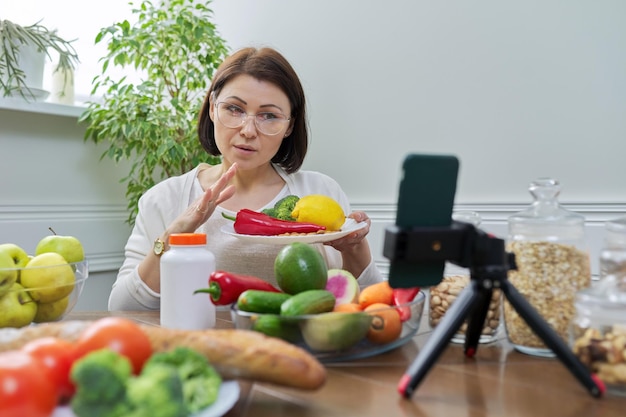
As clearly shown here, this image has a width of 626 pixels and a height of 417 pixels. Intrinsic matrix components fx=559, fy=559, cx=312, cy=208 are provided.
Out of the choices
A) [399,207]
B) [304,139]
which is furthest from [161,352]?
[304,139]

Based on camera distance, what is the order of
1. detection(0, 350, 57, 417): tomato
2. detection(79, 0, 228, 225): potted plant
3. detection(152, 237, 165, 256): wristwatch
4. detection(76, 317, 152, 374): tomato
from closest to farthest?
detection(0, 350, 57, 417): tomato, detection(76, 317, 152, 374): tomato, detection(152, 237, 165, 256): wristwatch, detection(79, 0, 228, 225): potted plant

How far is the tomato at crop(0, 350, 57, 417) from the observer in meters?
0.45

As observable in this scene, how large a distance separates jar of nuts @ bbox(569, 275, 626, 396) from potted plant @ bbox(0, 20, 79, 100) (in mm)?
2249

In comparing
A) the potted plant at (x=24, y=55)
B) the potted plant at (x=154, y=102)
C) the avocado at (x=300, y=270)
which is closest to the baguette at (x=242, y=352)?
the avocado at (x=300, y=270)

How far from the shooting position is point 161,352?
601 millimetres

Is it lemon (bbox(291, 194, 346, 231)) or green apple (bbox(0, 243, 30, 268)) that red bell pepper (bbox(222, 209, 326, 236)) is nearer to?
lemon (bbox(291, 194, 346, 231))

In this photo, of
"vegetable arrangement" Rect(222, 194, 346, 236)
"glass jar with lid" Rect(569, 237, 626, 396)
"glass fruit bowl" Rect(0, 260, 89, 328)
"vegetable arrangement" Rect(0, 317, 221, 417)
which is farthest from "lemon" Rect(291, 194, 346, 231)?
"vegetable arrangement" Rect(0, 317, 221, 417)

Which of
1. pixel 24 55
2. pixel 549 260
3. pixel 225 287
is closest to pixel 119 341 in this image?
pixel 225 287

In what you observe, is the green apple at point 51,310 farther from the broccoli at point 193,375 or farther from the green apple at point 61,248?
the broccoli at point 193,375

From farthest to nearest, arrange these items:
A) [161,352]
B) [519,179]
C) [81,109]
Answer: [81,109] < [519,179] < [161,352]

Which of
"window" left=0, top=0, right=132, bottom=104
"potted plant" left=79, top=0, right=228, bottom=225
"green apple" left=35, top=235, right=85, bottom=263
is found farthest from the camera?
"window" left=0, top=0, right=132, bottom=104

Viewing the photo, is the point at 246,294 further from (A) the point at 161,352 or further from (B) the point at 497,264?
(B) the point at 497,264

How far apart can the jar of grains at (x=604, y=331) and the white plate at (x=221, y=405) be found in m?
0.43

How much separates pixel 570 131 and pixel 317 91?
1204mm
